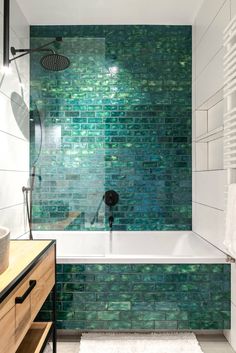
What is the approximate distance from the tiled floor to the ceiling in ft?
9.86

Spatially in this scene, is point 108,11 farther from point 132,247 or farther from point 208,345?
point 208,345

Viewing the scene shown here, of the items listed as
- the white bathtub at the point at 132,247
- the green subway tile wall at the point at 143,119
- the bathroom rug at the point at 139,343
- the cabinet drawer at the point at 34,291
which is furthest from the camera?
the green subway tile wall at the point at 143,119

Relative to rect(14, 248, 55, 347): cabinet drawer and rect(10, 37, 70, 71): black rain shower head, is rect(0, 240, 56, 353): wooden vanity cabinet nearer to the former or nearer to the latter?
rect(14, 248, 55, 347): cabinet drawer

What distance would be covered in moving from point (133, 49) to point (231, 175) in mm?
1938

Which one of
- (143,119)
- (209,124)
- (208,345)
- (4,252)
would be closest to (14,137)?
(143,119)

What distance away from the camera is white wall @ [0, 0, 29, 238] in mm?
2441

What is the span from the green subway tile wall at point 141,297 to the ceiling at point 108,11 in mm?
2459

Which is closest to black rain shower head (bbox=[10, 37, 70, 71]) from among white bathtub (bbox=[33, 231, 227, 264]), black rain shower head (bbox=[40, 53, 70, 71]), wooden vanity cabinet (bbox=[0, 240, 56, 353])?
black rain shower head (bbox=[40, 53, 70, 71])

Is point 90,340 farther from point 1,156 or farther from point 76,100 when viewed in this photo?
point 76,100

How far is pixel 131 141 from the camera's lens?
3.28m

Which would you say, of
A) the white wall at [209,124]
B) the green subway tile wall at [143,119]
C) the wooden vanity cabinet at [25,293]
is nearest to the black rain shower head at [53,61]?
the green subway tile wall at [143,119]

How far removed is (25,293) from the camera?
4.35ft

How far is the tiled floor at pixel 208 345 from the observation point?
2139mm

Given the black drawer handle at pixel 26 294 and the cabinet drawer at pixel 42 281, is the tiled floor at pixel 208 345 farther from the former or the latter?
Answer: the black drawer handle at pixel 26 294
